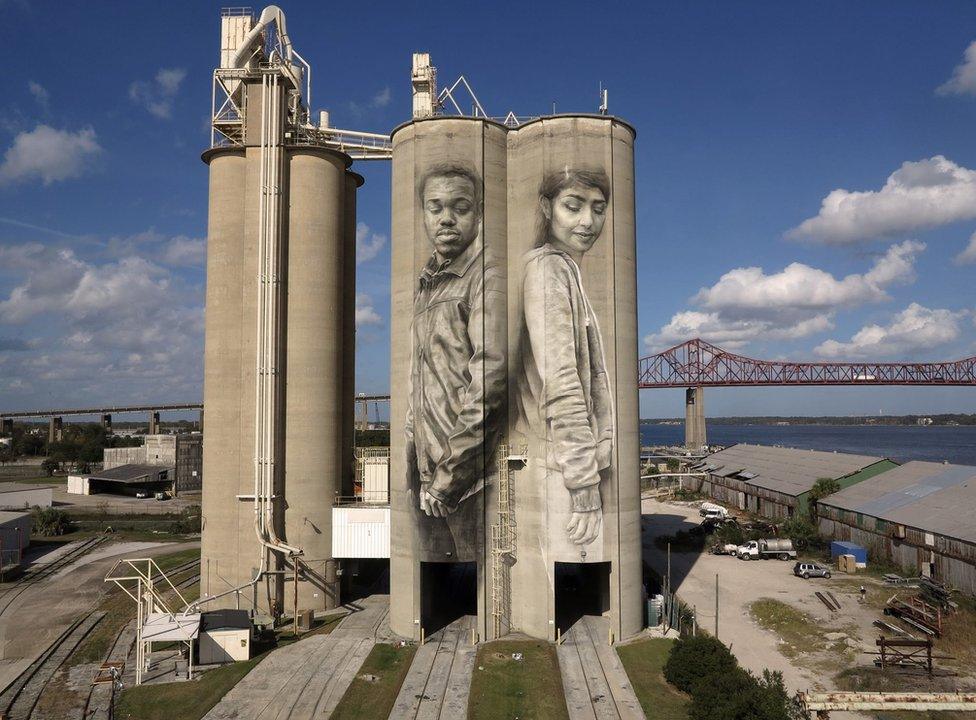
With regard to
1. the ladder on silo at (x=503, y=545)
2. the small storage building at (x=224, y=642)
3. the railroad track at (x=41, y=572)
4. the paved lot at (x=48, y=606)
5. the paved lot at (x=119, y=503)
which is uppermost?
the ladder on silo at (x=503, y=545)

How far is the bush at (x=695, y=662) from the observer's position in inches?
1008

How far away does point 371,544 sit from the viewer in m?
36.9

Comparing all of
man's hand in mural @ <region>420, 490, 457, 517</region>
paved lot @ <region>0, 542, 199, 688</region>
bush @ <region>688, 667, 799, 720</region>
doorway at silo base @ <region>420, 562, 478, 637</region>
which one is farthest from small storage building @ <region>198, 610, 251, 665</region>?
bush @ <region>688, 667, 799, 720</region>

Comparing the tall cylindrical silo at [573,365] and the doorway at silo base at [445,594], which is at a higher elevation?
the tall cylindrical silo at [573,365]

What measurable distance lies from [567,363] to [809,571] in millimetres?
26453

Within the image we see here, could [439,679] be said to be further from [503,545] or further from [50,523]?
[50,523]

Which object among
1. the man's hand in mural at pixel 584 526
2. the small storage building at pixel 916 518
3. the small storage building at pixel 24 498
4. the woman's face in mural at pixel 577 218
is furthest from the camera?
the small storage building at pixel 24 498

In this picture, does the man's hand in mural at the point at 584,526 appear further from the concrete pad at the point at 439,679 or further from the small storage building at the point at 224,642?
the small storage building at the point at 224,642

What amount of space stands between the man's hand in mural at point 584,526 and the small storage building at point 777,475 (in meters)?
36.6

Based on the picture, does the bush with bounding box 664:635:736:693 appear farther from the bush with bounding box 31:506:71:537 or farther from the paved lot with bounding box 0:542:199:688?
the bush with bounding box 31:506:71:537

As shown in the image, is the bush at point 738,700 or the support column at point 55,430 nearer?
the bush at point 738,700

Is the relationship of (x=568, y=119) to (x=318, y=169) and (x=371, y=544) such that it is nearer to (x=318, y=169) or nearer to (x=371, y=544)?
(x=318, y=169)

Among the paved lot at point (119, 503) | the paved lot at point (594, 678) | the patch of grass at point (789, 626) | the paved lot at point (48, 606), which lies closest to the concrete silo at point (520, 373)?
the paved lot at point (594, 678)

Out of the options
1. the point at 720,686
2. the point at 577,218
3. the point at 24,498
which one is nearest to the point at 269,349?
the point at 577,218
